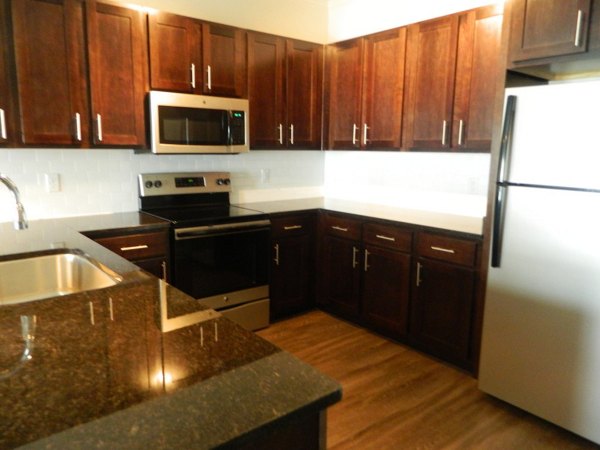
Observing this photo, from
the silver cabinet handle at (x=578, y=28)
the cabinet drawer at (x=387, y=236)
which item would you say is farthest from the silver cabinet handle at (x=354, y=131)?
the silver cabinet handle at (x=578, y=28)

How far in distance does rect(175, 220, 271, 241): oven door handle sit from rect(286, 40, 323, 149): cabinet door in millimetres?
811

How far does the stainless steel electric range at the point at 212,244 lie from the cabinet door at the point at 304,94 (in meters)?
0.78

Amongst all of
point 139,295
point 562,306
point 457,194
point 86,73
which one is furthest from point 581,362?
point 86,73

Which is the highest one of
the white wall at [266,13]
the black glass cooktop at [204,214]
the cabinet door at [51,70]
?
the white wall at [266,13]

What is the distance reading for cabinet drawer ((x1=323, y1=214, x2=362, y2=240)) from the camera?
3371 millimetres

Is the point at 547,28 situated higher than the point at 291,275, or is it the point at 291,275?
the point at 547,28

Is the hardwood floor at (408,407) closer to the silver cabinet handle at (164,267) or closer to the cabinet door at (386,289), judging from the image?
the cabinet door at (386,289)

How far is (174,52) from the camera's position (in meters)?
3.00

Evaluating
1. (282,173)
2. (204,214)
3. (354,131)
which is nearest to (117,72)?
(204,214)

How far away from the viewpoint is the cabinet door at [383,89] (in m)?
3.28

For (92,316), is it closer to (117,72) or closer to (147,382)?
(147,382)

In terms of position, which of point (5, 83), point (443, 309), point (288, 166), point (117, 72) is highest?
point (117, 72)

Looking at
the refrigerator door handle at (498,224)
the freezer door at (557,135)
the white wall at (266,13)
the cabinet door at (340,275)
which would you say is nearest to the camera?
the freezer door at (557,135)

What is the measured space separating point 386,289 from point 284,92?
1.74 meters
